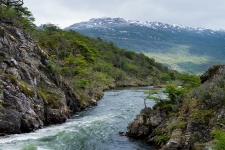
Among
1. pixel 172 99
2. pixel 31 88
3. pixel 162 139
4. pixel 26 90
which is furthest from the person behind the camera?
pixel 31 88

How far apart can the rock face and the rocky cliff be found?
41.4 ft

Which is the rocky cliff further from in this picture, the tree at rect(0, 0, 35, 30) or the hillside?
the tree at rect(0, 0, 35, 30)

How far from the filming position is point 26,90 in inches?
1430

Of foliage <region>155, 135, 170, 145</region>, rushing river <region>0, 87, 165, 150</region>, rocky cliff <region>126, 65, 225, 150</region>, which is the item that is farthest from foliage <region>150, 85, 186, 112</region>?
rushing river <region>0, 87, 165, 150</region>

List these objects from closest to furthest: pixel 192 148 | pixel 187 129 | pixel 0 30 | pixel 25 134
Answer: pixel 192 148, pixel 187 129, pixel 25 134, pixel 0 30

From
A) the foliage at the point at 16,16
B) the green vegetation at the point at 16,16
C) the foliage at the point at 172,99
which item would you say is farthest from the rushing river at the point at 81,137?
the foliage at the point at 16,16

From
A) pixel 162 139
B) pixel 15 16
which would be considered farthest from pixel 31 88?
pixel 15 16

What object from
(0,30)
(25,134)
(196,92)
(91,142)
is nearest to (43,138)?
(25,134)

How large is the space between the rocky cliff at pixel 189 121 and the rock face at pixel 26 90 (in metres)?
12.6

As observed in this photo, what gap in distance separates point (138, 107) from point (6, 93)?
26.3m

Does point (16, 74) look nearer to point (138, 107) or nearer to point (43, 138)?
point (43, 138)

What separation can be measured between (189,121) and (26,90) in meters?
21.8

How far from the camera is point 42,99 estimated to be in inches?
1547

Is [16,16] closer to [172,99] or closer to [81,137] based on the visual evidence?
[81,137]
